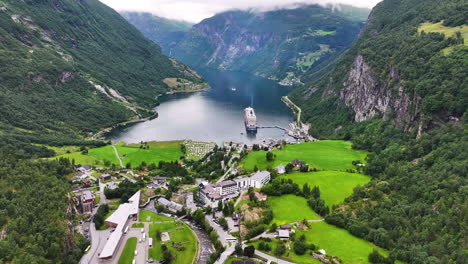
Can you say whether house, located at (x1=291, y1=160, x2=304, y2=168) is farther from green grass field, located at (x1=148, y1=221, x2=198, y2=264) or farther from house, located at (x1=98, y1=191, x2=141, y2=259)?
house, located at (x1=98, y1=191, x2=141, y2=259)

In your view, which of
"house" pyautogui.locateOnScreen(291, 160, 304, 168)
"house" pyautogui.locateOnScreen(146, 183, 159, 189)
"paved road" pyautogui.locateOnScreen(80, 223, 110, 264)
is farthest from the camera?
"house" pyautogui.locateOnScreen(291, 160, 304, 168)

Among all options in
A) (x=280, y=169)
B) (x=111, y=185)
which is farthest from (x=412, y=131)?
(x=111, y=185)

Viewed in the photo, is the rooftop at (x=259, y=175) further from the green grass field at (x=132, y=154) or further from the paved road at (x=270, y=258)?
the green grass field at (x=132, y=154)

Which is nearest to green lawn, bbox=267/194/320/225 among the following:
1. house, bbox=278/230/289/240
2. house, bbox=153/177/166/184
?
house, bbox=278/230/289/240

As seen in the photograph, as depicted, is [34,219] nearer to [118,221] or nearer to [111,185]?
[118,221]

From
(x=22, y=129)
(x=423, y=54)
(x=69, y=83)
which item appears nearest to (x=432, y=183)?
(x=423, y=54)
